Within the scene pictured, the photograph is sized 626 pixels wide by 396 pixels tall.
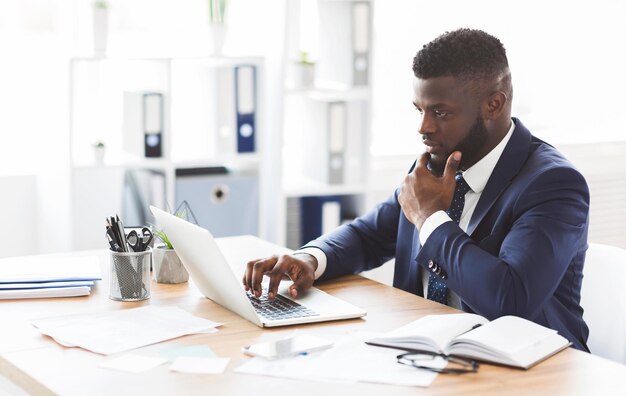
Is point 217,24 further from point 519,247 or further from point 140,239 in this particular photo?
point 519,247

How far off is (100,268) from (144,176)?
1.42 metres

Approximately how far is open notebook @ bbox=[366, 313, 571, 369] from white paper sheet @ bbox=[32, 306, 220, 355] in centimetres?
37

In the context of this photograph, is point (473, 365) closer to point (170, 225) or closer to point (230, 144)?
point (170, 225)

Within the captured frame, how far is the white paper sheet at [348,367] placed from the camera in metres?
1.62

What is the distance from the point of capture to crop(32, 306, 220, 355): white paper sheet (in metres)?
1.78

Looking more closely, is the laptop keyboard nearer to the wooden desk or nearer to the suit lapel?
the wooden desk

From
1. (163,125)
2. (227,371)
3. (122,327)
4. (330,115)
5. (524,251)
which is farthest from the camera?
(330,115)

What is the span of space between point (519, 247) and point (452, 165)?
0.90 feet

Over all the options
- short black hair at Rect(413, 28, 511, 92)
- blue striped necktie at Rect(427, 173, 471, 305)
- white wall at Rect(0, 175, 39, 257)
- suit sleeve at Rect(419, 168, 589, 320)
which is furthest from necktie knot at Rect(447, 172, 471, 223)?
white wall at Rect(0, 175, 39, 257)

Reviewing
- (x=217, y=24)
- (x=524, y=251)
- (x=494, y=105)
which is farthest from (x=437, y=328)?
(x=217, y=24)

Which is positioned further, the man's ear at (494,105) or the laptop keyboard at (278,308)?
the man's ear at (494,105)

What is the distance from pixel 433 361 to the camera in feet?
5.53

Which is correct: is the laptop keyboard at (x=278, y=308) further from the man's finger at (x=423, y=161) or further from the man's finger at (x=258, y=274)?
the man's finger at (x=423, y=161)

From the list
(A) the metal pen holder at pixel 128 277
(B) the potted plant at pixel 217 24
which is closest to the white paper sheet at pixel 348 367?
(A) the metal pen holder at pixel 128 277
